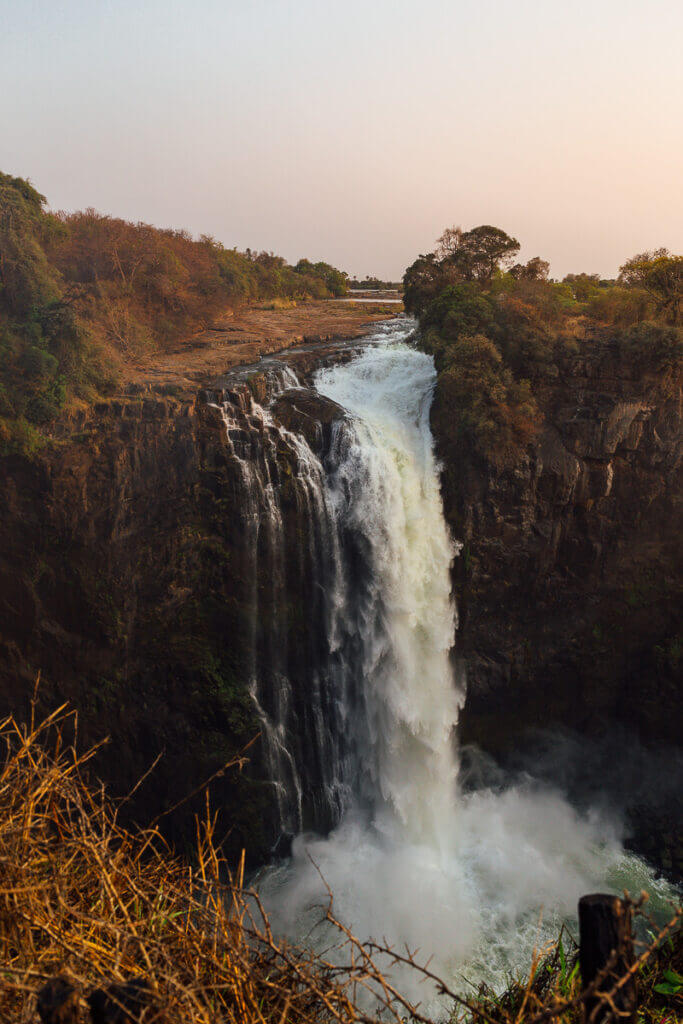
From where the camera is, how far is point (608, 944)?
84.5 inches

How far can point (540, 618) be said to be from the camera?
15.2m

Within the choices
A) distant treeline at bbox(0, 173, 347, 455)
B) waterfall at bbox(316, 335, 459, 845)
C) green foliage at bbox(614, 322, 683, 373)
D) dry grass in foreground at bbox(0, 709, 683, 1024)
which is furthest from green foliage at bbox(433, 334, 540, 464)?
dry grass in foreground at bbox(0, 709, 683, 1024)

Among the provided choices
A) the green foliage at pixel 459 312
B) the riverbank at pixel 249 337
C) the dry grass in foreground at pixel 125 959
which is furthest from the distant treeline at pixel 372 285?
the dry grass in foreground at pixel 125 959

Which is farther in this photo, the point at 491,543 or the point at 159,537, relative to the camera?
the point at 491,543

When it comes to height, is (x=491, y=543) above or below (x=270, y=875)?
above

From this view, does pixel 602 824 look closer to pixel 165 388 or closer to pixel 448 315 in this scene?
pixel 448 315

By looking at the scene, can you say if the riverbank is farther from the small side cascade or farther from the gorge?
the small side cascade

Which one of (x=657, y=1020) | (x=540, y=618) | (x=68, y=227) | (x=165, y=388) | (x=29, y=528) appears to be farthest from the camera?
(x=68, y=227)

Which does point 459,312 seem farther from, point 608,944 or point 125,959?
point 125,959

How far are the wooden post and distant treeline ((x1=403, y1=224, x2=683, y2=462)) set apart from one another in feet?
41.1

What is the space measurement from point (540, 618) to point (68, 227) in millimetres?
18286

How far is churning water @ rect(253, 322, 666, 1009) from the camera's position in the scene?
40.5ft

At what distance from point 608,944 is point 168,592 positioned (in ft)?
39.3

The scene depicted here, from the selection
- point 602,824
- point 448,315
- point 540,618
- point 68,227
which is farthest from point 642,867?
point 68,227
